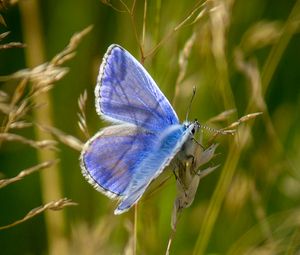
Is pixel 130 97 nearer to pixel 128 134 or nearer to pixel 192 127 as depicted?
pixel 128 134

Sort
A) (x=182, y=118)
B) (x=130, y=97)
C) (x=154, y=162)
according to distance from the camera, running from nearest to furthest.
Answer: (x=154, y=162), (x=130, y=97), (x=182, y=118)

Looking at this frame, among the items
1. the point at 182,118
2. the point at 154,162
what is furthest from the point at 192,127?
the point at 182,118

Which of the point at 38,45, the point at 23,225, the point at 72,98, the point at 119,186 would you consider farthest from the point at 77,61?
the point at 119,186

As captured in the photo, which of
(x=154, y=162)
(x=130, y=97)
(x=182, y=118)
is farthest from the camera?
(x=182, y=118)

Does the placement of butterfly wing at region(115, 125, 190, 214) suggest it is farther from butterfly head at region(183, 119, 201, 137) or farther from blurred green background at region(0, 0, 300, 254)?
blurred green background at region(0, 0, 300, 254)

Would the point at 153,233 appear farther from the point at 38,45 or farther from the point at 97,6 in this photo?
the point at 97,6

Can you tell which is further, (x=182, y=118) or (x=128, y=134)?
(x=182, y=118)

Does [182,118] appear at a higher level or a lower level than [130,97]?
lower
